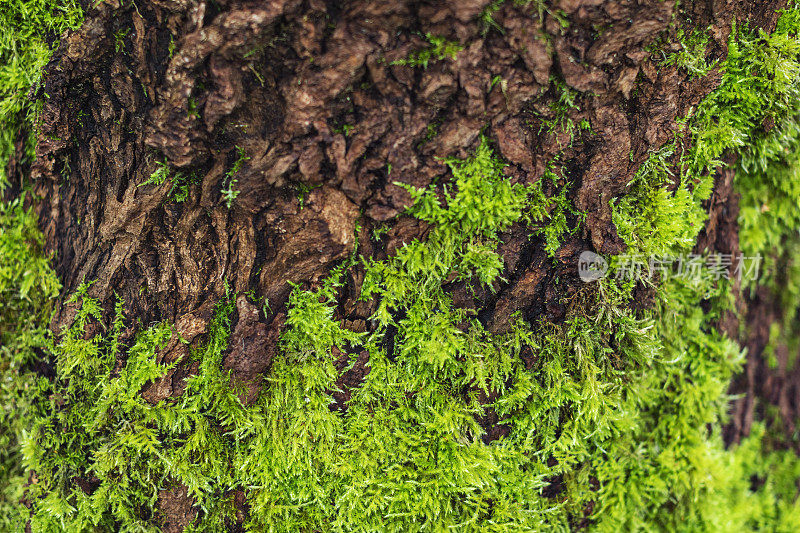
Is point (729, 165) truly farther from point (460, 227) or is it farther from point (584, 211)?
point (460, 227)

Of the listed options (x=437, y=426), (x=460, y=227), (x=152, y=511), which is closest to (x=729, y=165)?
(x=460, y=227)

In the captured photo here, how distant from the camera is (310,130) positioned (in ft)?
4.37

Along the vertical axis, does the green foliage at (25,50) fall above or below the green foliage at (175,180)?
above

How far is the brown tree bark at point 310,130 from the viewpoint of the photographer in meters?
1.26

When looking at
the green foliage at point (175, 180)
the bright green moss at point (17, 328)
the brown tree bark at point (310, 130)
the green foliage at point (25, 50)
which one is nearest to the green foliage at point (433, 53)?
the brown tree bark at point (310, 130)

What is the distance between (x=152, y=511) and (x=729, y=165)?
240 centimetres
